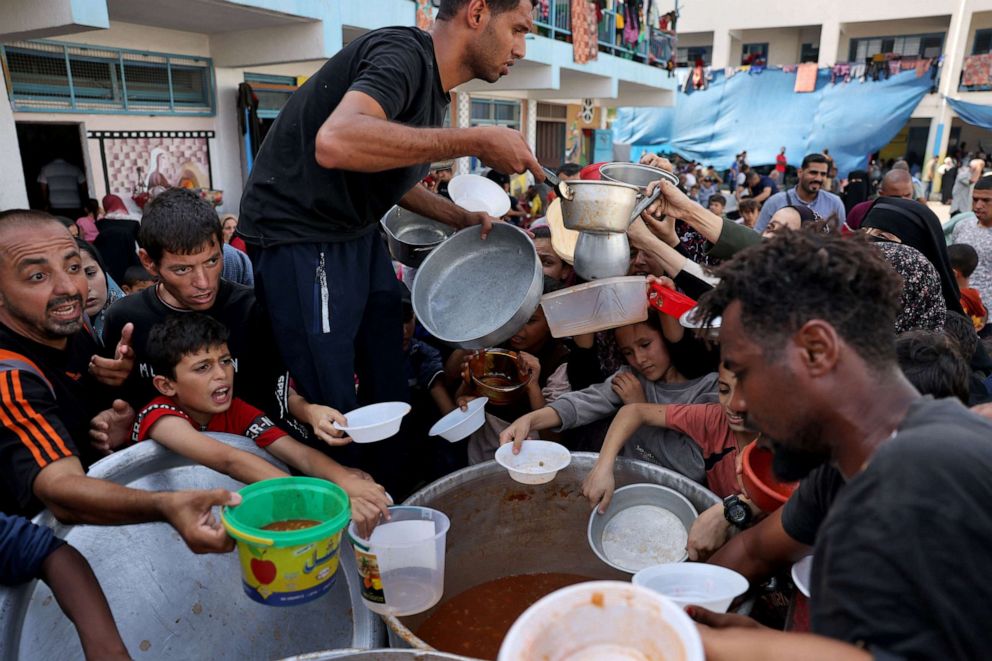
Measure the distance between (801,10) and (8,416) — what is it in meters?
25.9

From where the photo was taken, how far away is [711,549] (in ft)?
6.74

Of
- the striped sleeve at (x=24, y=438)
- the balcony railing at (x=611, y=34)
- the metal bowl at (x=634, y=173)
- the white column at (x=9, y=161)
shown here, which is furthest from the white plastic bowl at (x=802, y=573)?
the balcony railing at (x=611, y=34)

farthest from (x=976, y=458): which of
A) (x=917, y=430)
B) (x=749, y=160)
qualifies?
(x=749, y=160)

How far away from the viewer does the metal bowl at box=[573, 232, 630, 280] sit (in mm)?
2393

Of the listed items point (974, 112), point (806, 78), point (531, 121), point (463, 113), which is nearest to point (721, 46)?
point (806, 78)

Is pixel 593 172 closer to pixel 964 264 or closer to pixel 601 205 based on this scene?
pixel 601 205

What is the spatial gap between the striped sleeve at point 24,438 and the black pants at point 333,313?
0.73 m

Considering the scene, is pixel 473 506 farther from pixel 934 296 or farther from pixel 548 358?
pixel 934 296

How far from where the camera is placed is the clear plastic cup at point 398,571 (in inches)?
68.6

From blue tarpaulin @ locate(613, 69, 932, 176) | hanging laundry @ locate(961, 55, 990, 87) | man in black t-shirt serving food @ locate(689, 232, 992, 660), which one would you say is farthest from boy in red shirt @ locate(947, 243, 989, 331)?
hanging laundry @ locate(961, 55, 990, 87)

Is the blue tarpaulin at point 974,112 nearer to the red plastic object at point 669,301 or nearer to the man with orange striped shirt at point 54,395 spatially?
the red plastic object at point 669,301

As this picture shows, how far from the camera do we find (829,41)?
21.5 meters

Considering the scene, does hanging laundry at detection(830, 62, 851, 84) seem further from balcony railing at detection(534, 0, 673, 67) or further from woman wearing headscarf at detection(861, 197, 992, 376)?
woman wearing headscarf at detection(861, 197, 992, 376)

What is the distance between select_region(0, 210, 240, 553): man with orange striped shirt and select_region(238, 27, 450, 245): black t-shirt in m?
0.58
